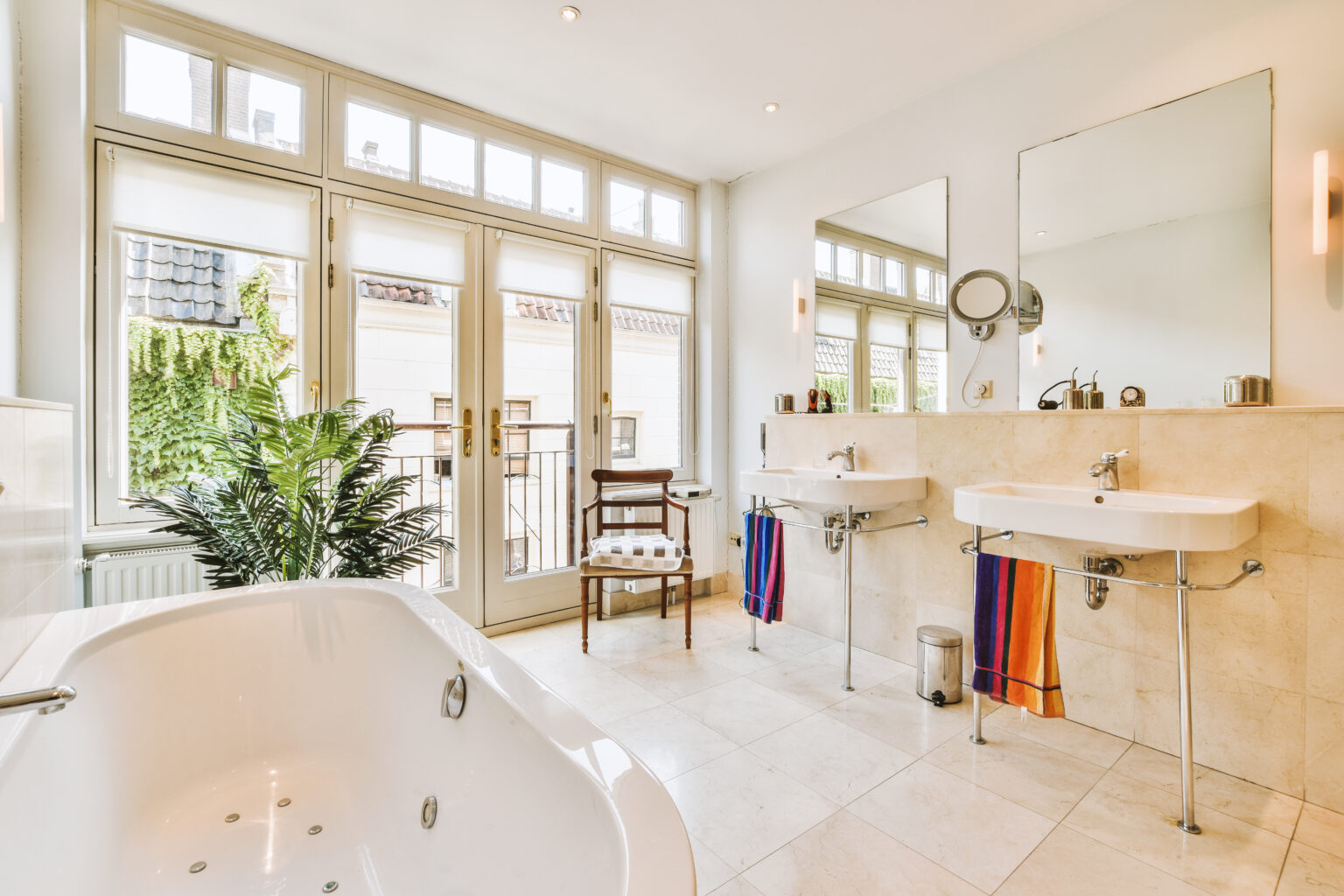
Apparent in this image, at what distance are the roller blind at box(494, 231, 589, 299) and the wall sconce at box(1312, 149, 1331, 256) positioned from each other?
2.81 meters

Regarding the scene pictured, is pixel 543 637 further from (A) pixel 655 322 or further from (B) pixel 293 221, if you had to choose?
(B) pixel 293 221

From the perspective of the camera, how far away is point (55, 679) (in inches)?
48.1

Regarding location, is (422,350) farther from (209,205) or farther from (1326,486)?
(1326,486)

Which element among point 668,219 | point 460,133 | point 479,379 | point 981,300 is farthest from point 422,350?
point 981,300

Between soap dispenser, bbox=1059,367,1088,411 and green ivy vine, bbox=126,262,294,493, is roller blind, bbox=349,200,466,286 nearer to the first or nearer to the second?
green ivy vine, bbox=126,262,294,493

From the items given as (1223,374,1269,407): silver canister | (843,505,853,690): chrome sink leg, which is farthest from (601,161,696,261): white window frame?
(1223,374,1269,407): silver canister

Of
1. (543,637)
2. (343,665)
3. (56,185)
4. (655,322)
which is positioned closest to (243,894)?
(343,665)

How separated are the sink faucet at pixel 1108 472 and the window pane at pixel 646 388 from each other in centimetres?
220

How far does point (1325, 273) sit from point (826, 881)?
2213 mm

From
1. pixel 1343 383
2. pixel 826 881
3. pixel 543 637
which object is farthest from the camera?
pixel 543 637

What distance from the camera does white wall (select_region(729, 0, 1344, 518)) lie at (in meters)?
1.79

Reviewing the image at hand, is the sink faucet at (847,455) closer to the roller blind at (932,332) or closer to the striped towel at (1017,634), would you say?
the roller blind at (932,332)

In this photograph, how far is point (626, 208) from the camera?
349 cm

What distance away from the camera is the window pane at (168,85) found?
7.14 ft
